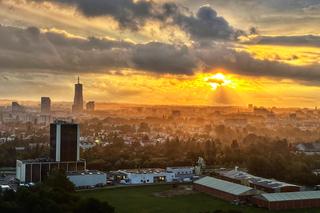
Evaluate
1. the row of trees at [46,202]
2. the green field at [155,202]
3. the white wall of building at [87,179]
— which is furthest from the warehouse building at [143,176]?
the row of trees at [46,202]

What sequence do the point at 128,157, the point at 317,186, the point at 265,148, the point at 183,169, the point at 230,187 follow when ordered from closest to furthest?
the point at 230,187 → the point at 317,186 → the point at 183,169 → the point at 128,157 → the point at 265,148

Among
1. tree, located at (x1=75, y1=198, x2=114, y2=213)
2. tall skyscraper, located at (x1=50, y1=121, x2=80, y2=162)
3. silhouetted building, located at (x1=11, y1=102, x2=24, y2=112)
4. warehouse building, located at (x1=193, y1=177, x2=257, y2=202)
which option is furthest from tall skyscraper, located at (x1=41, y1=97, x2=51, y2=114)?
tree, located at (x1=75, y1=198, x2=114, y2=213)

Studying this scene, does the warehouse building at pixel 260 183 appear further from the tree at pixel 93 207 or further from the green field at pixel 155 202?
the tree at pixel 93 207

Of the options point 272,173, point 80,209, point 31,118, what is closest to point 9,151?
point 272,173

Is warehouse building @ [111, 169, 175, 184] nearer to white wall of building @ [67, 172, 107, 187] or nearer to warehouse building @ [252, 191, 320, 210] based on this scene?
white wall of building @ [67, 172, 107, 187]

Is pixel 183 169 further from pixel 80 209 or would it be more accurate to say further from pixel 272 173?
pixel 80 209
